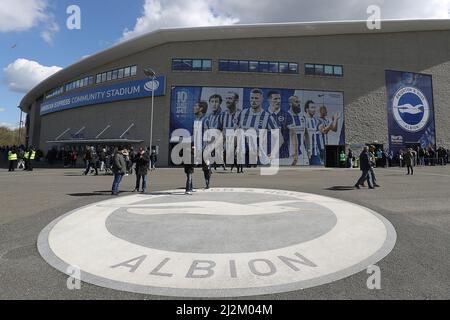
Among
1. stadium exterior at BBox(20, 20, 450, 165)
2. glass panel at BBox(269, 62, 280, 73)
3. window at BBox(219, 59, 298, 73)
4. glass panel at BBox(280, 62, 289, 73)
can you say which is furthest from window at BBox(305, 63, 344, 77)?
glass panel at BBox(269, 62, 280, 73)

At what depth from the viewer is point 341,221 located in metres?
6.48

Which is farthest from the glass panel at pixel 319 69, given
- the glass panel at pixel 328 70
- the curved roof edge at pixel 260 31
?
the curved roof edge at pixel 260 31

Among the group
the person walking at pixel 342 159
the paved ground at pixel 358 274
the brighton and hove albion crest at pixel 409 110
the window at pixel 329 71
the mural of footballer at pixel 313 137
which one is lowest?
the paved ground at pixel 358 274

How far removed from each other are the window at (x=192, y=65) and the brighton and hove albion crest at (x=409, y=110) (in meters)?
21.2

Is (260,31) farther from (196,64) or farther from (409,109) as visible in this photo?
(409,109)

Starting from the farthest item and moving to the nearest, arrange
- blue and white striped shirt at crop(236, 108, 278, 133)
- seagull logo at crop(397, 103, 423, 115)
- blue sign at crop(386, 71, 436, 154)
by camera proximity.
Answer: seagull logo at crop(397, 103, 423, 115), blue sign at crop(386, 71, 436, 154), blue and white striped shirt at crop(236, 108, 278, 133)

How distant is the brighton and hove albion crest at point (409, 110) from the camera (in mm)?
32938

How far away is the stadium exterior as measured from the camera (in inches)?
1202

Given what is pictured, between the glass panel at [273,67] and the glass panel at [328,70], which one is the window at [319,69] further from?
the glass panel at [273,67]

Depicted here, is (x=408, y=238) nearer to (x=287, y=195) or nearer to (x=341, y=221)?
(x=341, y=221)

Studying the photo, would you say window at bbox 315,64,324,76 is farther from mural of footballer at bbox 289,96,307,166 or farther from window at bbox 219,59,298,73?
mural of footballer at bbox 289,96,307,166

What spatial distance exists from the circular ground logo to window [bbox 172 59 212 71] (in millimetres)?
25148

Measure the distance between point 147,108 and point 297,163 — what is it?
55.4 feet

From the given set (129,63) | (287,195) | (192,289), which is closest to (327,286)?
(192,289)
